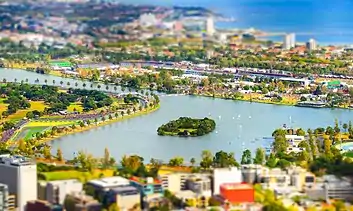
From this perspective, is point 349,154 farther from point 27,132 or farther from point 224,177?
point 27,132

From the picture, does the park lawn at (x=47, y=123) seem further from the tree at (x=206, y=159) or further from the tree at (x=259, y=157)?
the tree at (x=259, y=157)

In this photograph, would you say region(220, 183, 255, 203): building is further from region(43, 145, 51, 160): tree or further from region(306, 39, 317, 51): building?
region(306, 39, 317, 51): building

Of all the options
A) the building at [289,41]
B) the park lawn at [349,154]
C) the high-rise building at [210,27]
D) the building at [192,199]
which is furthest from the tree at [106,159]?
the high-rise building at [210,27]

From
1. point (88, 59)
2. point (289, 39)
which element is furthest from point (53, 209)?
point (289, 39)

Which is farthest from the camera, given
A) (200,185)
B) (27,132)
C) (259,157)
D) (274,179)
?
(27,132)

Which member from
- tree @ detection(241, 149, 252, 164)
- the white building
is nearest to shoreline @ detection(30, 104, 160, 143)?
tree @ detection(241, 149, 252, 164)

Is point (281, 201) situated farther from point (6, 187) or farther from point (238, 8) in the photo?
point (238, 8)

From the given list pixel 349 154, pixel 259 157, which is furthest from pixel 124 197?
pixel 349 154

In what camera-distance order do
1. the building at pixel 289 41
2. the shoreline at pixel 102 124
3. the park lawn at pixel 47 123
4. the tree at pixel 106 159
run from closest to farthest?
the tree at pixel 106 159 → the shoreline at pixel 102 124 → the park lawn at pixel 47 123 → the building at pixel 289 41
